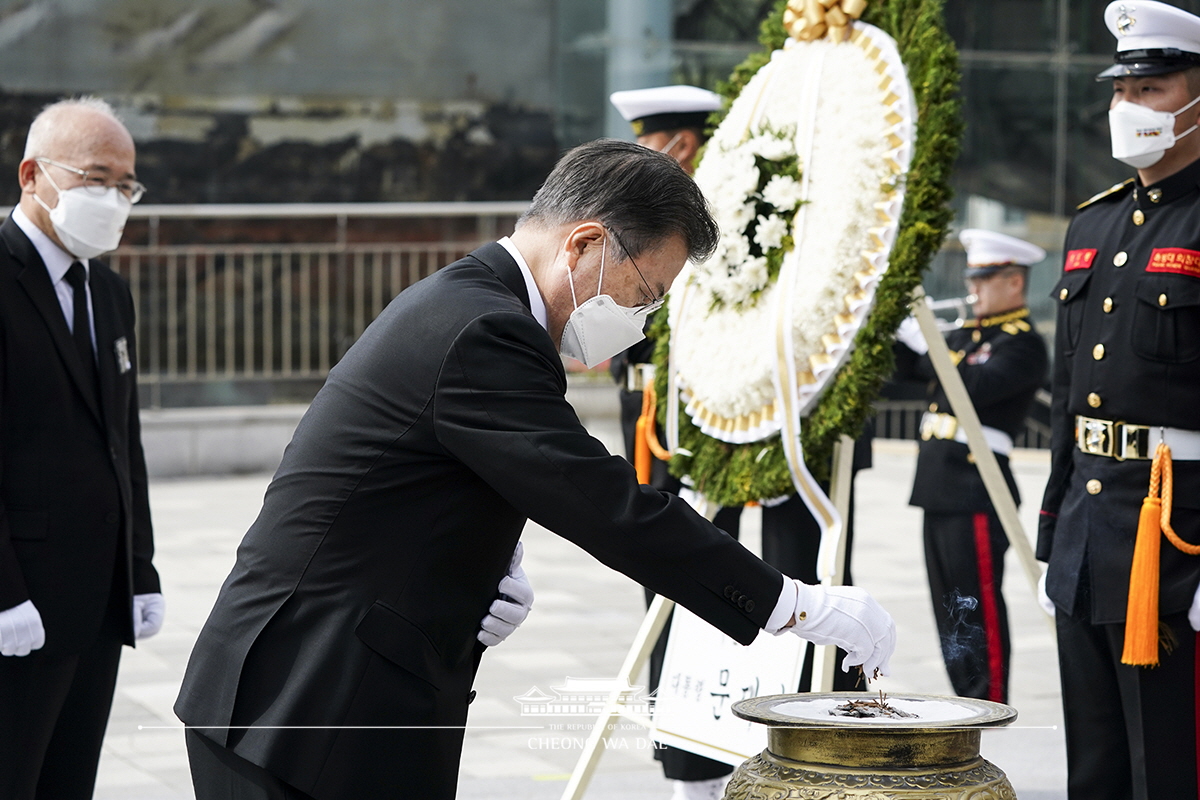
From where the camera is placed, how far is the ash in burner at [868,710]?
7.52 ft

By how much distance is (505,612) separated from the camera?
221 centimetres

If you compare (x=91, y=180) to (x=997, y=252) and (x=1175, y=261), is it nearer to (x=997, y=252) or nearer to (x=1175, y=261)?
(x=1175, y=261)

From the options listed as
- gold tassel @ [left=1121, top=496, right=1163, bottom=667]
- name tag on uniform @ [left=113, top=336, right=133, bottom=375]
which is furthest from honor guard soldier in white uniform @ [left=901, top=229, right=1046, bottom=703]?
name tag on uniform @ [left=113, top=336, right=133, bottom=375]

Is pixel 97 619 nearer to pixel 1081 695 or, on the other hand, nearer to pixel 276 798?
pixel 276 798

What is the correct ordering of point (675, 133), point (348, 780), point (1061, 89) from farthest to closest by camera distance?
1. point (1061, 89)
2. point (675, 133)
3. point (348, 780)

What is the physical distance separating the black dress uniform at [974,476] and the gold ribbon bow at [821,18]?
5.33ft

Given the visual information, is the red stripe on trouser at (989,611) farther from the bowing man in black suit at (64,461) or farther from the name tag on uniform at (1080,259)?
the bowing man in black suit at (64,461)

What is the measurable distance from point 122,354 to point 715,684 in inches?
63.2

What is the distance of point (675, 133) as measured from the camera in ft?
14.5

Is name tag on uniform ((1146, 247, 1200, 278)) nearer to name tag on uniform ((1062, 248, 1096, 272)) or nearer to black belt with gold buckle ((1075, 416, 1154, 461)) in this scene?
name tag on uniform ((1062, 248, 1096, 272))

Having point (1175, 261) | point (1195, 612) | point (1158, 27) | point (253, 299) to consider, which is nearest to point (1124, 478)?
point (1195, 612)

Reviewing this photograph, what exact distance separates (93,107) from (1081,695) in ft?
8.71

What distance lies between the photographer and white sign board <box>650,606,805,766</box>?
339cm

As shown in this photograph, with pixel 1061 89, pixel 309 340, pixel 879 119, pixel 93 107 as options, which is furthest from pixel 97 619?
pixel 1061 89
